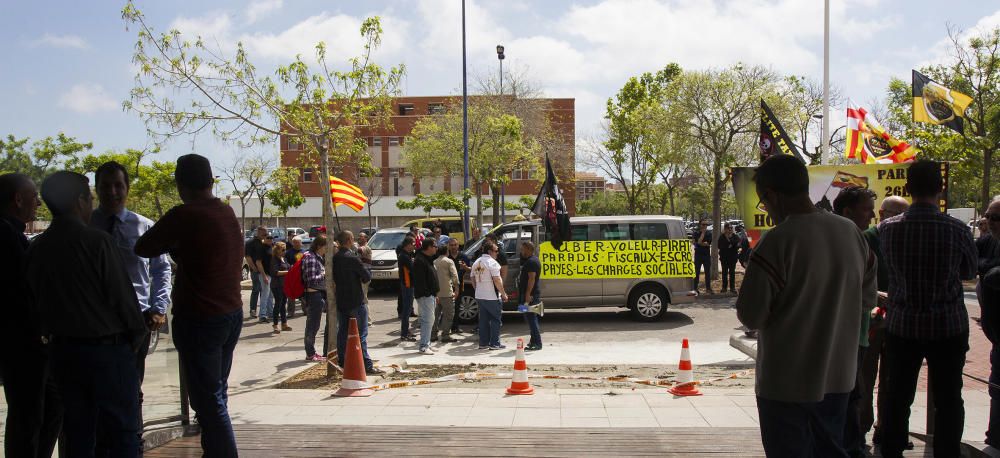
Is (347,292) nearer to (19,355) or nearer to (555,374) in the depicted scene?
(555,374)

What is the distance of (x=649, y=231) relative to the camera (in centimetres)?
1453

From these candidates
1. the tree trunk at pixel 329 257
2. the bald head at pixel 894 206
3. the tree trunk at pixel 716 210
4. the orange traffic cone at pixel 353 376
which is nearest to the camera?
the bald head at pixel 894 206

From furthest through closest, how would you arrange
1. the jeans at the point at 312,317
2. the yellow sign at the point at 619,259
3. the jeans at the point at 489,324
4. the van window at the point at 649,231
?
the van window at the point at 649,231, the yellow sign at the point at 619,259, the jeans at the point at 489,324, the jeans at the point at 312,317

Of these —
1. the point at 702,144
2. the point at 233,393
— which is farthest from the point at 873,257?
the point at 702,144

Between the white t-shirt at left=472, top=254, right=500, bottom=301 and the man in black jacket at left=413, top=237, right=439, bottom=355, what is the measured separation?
A: 0.66 m

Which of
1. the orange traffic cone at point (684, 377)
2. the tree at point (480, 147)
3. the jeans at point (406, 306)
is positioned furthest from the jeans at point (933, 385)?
the tree at point (480, 147)

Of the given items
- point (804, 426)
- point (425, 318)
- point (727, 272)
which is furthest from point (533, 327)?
point (727, 272)

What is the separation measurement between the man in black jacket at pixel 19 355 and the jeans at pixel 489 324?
7918 mm

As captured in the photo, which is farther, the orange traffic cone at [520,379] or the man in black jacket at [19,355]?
the orange traffic cone at [520,379]

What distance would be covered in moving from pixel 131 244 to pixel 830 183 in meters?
10.8

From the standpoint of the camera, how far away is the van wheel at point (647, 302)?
14312mm

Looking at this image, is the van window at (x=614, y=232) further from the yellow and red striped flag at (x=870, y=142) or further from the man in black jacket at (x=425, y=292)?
the yellow and red striped flag at (x=870, y=142)

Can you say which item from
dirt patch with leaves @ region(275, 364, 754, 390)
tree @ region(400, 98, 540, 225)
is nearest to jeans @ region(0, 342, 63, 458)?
dirt patch with leaves @ region(275, 364, 754, 390)

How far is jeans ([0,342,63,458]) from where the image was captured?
4082 mm
